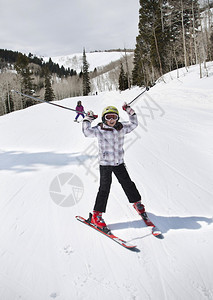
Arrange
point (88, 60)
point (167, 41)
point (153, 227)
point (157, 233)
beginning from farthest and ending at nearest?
1. point (88, 60)
2. point (167, 41)
3. point (153, 227)
4. point (157, 233)

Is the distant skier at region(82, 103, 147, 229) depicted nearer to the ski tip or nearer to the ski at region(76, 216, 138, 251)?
the ski at region(76, 216, 138, 251)

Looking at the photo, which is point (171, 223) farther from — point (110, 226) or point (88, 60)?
point (88, 60)

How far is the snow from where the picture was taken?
1.75m

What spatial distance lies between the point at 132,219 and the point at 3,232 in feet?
5.91

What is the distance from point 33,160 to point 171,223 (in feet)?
13.5

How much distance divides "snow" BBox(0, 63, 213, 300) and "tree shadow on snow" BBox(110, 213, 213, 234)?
1cm

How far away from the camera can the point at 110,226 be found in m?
2.61

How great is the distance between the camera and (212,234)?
2334mm

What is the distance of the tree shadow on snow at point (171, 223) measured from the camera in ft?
8.22

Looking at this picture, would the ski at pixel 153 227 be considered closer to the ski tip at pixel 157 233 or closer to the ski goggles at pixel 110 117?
the ski tip at pixel 157 233

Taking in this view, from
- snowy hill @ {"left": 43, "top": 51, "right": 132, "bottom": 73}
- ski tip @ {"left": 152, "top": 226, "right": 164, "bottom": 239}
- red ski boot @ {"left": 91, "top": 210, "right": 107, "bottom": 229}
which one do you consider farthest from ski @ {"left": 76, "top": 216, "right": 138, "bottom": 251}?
snowy hill @ {"left": 43, "top": 51, "right": 132, "bottom": 73}

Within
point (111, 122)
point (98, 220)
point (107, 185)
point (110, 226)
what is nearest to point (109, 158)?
point (107, 185)

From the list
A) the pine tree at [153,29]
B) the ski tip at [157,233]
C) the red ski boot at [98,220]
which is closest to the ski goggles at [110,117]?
the red ski boot at [98,220]

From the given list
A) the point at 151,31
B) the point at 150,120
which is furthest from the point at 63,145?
the point at 151,31
